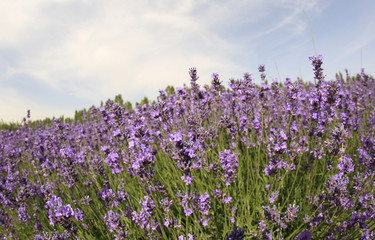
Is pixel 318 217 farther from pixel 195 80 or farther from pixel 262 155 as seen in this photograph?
pixel 195 80

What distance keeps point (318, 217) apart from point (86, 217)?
275 centimetres

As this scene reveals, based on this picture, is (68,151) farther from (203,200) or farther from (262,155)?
(262,155)

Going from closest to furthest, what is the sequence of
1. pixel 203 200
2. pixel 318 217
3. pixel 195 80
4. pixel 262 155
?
Answer: pixel 203 200
pixel 318 217
pixel 195 80
pixel 262 155

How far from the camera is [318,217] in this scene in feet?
8.40

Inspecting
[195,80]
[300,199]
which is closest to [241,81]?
[195,80]

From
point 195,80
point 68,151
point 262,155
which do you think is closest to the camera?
point 68,151

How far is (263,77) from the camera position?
4.34 metres

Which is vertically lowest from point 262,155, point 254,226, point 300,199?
point 254,226

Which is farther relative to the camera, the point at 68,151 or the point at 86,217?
the point at 86,217

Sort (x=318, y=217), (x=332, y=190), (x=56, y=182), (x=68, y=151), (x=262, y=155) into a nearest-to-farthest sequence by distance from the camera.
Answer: (x=332, y=190) < (x=318, y=217) < (x=68, y=151) < (x=262, y=155) < (x=56, y=182)

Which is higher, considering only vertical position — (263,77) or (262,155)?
(263,77)

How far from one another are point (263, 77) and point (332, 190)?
2.44 m

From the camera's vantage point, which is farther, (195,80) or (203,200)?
(195,80)

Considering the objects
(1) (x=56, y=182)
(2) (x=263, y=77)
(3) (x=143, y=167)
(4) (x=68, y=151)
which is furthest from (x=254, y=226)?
(1) (x=56, y=182)
